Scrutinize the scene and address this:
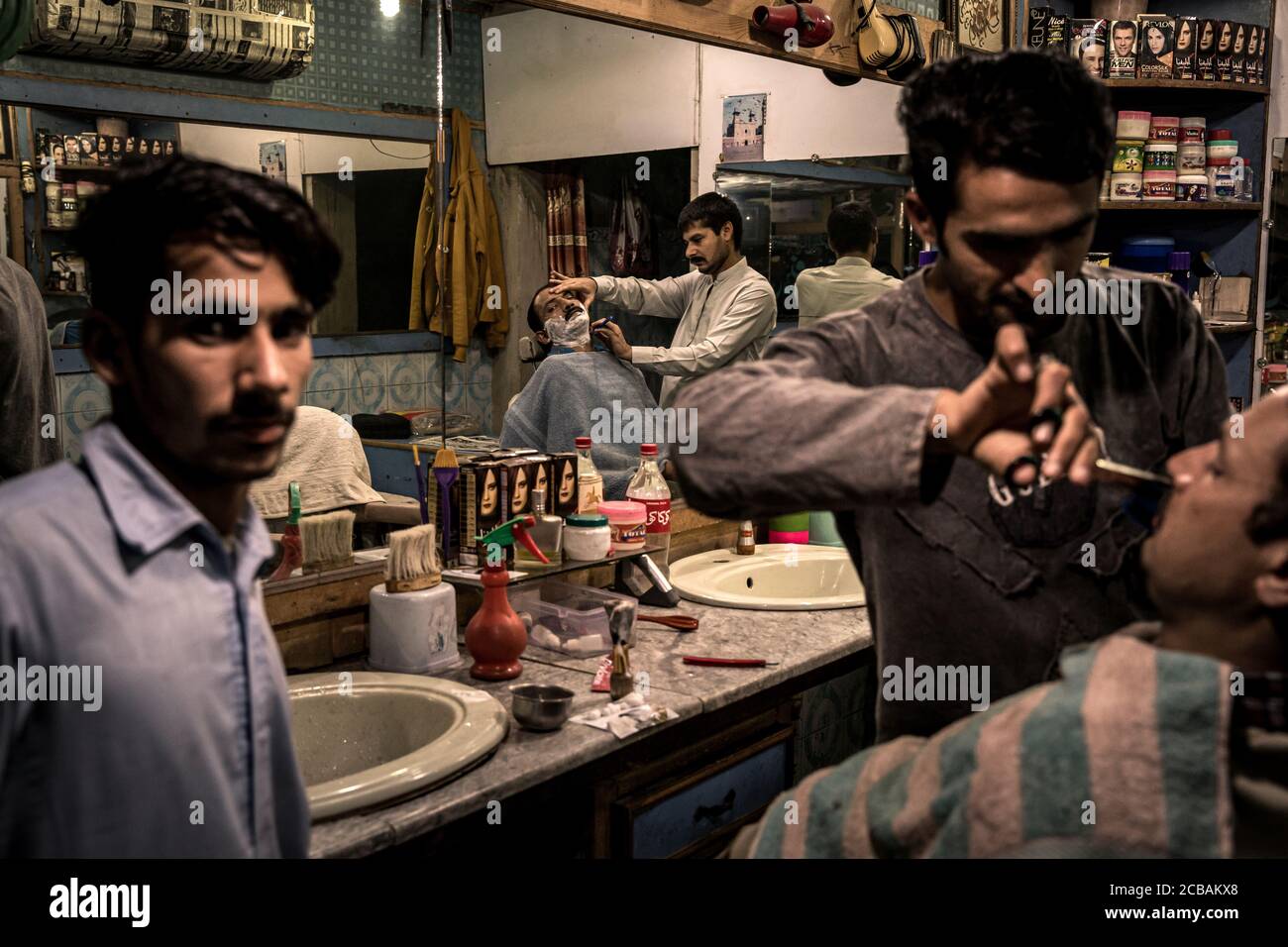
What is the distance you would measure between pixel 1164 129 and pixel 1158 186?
0.66 ft

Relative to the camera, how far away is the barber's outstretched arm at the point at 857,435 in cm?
110

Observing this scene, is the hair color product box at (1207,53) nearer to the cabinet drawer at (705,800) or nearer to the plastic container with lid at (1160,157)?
the plastic container with lid at (1160,157)

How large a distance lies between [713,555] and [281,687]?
7.67 feet

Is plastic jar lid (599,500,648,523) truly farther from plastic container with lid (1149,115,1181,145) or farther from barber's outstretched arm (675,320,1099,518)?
plastic container with lid (1149,115,1181,145)

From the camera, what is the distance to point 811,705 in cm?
290

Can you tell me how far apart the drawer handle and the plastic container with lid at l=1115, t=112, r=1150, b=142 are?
2983mm

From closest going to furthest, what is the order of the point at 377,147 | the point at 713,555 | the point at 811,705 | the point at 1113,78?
the point at 377,147, the point at 811,705, the point at 713,555, the point at 1113,78

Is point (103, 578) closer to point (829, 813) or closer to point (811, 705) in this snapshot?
point (829, 813)

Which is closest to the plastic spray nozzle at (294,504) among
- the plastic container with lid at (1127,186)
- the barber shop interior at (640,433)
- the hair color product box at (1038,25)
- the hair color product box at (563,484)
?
the barber shop interior at (640,433)

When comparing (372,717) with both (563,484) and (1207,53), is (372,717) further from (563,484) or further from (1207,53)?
(1207,53)

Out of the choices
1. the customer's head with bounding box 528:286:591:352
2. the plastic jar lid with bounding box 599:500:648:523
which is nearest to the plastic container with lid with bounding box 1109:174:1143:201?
the customer's head with bounding box 528:286:591:352

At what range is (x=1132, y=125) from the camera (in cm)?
427

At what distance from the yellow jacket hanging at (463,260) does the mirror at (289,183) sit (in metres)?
0.05

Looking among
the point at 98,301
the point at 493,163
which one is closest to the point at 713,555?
the point at 493,163
